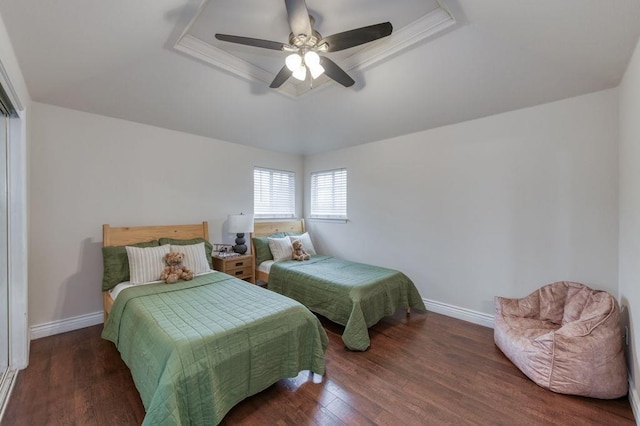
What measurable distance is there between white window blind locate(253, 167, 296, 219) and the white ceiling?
3.78 feet

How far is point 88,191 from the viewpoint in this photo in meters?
2.78

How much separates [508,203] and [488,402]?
6.17 feet

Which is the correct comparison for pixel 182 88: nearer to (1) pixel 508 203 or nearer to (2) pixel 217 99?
(2) pixel 217 99

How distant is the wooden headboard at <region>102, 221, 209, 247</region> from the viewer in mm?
2775

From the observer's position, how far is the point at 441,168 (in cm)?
321

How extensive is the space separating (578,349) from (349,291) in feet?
5.55

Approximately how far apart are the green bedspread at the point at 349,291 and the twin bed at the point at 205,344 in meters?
0.49

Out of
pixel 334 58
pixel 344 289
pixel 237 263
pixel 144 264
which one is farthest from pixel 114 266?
pixel 334 58

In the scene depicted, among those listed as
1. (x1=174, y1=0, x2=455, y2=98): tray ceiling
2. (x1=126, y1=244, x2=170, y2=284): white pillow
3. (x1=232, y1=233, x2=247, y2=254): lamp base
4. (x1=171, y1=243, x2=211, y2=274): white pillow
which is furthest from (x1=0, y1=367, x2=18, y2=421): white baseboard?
(x1=174, y1=0, x2=455, y2=98): tray ceiling

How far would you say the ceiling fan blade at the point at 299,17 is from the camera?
4.86 ft

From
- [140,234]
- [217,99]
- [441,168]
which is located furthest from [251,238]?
[441,168]

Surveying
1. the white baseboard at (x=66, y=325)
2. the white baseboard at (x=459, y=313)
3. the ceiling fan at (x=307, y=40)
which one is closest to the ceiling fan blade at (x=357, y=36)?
the ceiling fan at (x=307, y=40)

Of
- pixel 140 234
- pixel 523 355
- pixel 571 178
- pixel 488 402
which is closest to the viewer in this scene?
pixel 488 402

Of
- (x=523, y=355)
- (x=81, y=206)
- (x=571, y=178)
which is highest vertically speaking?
(x=571, y=178)
